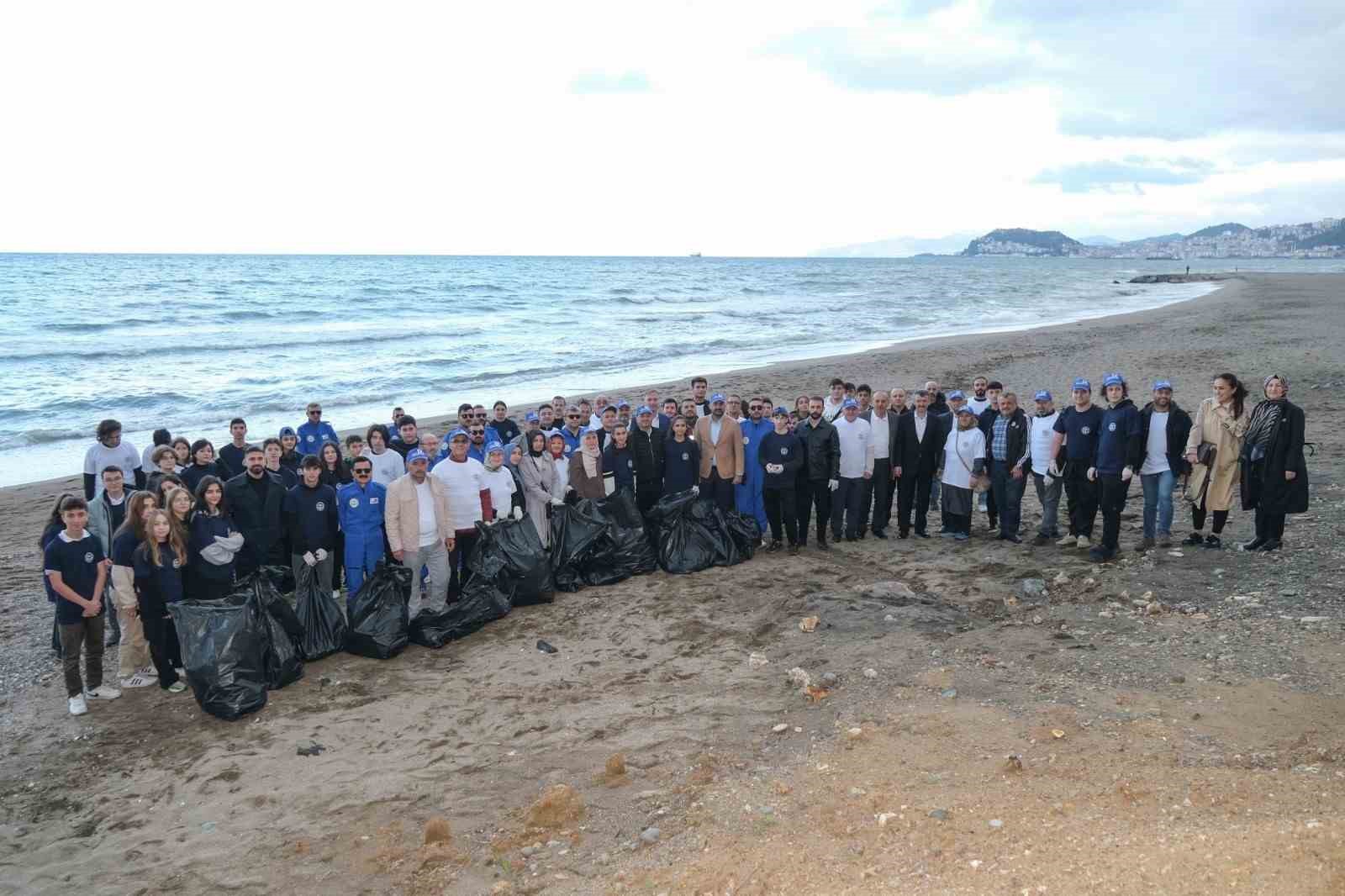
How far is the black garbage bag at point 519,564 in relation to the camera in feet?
24.0

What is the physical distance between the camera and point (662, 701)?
5.44 m

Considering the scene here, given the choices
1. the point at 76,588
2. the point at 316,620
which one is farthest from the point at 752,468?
the point at 76,588

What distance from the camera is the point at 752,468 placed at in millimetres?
8797

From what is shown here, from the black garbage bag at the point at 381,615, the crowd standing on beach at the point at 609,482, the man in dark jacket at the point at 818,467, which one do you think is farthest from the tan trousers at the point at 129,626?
the man in dark jacket at the point at 818,467

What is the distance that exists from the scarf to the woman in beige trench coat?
5.15 m

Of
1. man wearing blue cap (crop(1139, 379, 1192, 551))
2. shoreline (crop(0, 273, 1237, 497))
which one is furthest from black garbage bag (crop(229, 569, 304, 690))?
shoreline (crop(0, 273, 1237, 497))

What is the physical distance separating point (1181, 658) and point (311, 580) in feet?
19.5

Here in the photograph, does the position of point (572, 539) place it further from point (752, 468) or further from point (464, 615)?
point (752, 468)

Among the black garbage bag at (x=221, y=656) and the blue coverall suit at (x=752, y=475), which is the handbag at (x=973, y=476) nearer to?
the blue coverall suit at (x=752, y=475)

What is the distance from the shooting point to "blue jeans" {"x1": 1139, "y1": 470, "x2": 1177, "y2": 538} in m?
7.55

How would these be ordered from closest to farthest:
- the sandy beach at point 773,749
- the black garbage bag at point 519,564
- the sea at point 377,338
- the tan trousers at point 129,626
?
the sandy beach at point 773,749 < the tan trousers at point 129,626 < the black garbage bag at point 519,564 < the sea at point 377,338

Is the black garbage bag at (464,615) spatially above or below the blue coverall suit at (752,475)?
below

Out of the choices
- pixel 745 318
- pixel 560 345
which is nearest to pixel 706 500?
pixel 560 345

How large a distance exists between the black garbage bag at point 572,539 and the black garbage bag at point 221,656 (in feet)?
8.66
